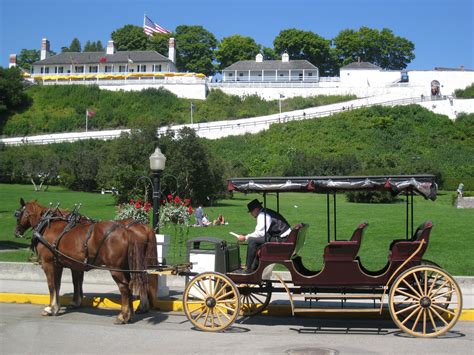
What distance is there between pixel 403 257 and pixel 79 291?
6513mm

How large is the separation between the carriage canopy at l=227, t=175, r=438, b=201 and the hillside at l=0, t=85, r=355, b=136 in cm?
7202

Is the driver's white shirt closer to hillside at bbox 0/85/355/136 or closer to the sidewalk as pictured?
the sidewalk

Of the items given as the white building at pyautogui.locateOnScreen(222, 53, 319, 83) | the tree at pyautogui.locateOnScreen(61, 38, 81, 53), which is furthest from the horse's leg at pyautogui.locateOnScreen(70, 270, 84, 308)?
the tree at pyautogui.locateOnScreen(61, 38, 81, 53)

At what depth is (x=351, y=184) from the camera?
11156mm

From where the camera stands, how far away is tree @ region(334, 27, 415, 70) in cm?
12281

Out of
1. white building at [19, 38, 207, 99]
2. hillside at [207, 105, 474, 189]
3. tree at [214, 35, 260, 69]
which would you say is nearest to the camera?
hillside at [207, 105, 474, 189]

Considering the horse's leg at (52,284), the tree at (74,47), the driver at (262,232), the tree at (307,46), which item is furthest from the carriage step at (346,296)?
the tree at (74,47)

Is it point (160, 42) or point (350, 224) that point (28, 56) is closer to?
point (160, 42)

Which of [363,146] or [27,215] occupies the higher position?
[363,146]

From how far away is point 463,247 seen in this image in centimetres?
2195

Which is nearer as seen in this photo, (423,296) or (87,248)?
(423,296)

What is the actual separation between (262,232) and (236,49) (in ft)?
365

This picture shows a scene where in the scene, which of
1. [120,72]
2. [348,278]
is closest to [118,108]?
[120,72]

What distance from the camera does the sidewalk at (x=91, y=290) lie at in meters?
13.2
